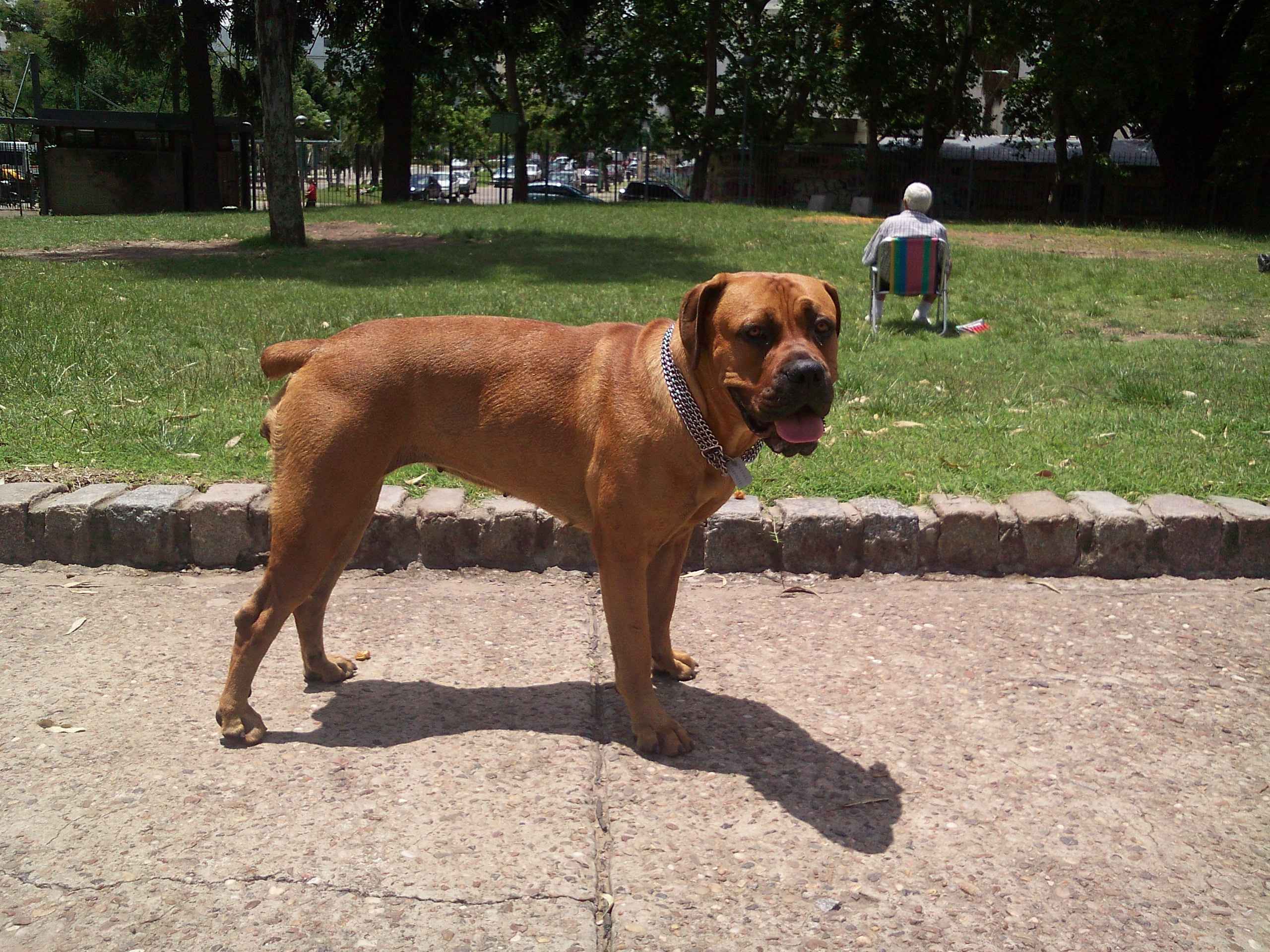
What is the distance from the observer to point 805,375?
3010mm

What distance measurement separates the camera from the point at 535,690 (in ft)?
13.3

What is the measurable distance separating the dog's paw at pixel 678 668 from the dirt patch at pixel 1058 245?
1402 cm

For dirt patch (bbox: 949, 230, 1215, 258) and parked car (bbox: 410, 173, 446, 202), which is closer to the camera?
dirt patch (bbox: 949, 230, 1215, 258)

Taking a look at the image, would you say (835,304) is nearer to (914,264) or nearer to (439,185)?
(914,264)

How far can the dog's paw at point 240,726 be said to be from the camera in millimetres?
3564

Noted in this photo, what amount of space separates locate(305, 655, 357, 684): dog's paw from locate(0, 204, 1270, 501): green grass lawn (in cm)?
177

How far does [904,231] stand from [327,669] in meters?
8.46

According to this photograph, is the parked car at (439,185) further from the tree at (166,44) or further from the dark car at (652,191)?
the dark car at (652,191)

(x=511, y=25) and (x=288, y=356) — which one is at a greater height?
(x=511, y=25)

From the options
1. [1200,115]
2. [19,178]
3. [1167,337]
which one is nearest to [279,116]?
[1167,337]

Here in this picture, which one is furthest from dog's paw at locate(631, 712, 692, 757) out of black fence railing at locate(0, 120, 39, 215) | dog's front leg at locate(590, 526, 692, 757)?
black fence railing at locate(0, 120, 39, 215)

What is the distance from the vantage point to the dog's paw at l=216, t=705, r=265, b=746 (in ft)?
11.7

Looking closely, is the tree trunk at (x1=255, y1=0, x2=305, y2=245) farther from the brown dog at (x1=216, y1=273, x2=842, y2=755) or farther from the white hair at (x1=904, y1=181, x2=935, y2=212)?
the brown dog at (x1=216, y1=273, x2=842, y2=755)

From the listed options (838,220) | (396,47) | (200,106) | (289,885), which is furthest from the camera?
(200,106)
